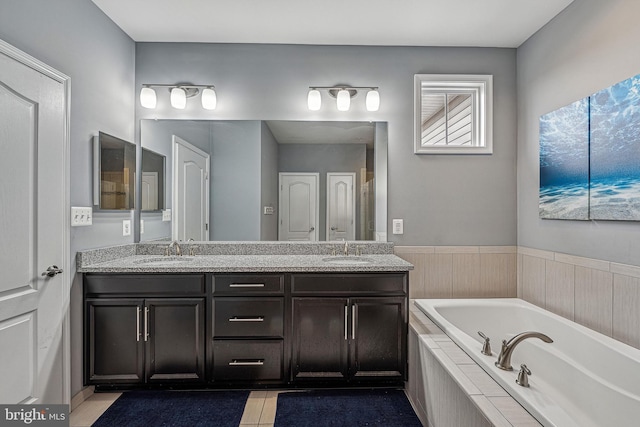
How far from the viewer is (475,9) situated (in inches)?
90.5

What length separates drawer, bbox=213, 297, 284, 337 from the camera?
7.26 feet

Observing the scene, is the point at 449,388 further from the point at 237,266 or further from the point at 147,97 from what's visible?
the point at 147,97

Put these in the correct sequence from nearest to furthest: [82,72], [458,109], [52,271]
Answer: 1. [52,271]
2. [82,72]
3. [458,109]

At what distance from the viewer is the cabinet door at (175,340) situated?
7.20ft

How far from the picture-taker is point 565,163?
Answer: 2225mm

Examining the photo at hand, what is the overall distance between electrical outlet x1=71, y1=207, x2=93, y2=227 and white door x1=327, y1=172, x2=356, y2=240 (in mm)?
1636

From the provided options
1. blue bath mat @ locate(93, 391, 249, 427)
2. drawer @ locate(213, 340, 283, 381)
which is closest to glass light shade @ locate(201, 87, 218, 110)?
drawer @ locate(213, 340, 283, 381)

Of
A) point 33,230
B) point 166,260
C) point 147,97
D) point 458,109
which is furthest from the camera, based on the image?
point 458,109

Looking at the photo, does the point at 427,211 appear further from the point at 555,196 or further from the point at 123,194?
the point at 123,194

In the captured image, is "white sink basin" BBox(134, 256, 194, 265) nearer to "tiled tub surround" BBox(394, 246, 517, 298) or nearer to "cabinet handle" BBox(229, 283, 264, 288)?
"cabinet handle" BBox(229, 283, 264, 288)

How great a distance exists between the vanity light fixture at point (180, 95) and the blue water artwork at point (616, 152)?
255cm

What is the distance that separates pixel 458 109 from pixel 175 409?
3089mm

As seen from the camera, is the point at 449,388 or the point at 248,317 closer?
the point at 449,388

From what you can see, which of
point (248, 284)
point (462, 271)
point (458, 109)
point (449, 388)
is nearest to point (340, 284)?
point (248, 284)
